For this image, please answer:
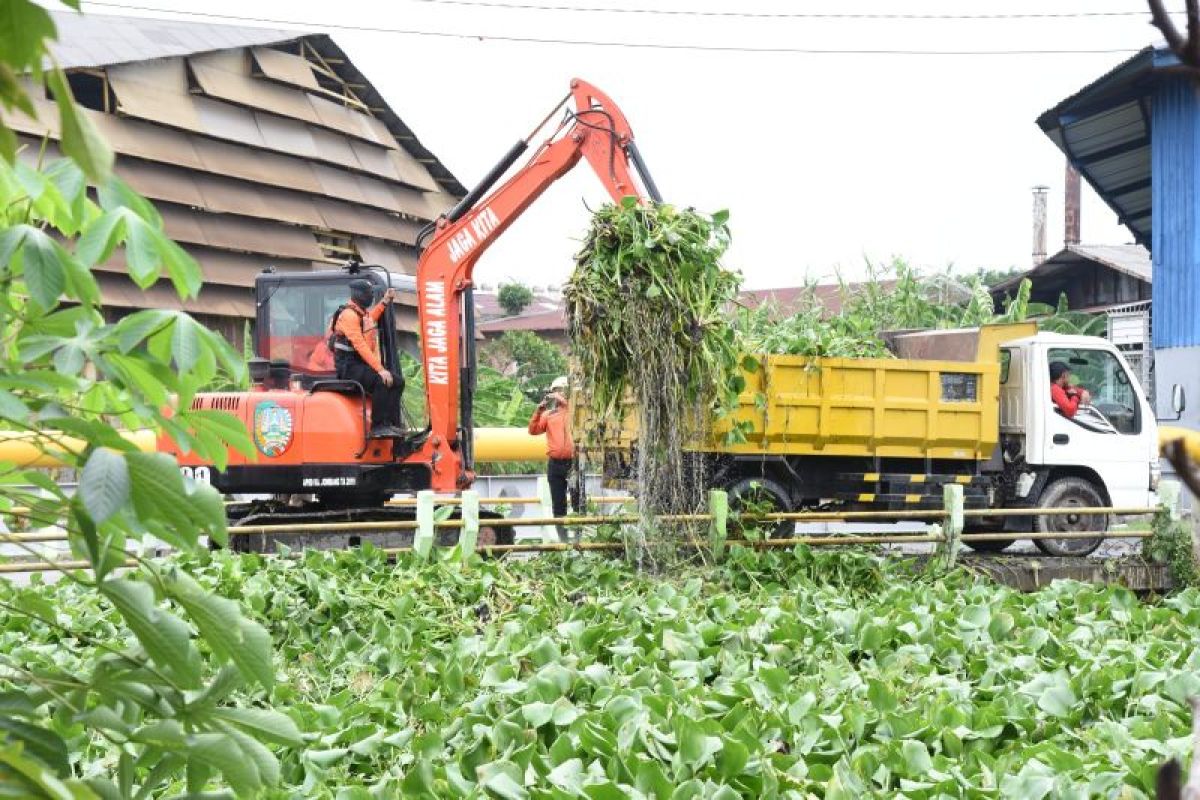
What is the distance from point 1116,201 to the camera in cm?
2331

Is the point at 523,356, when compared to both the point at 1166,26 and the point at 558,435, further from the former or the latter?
the point at 1166,26

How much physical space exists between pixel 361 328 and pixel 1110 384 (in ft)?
Result: 23.7

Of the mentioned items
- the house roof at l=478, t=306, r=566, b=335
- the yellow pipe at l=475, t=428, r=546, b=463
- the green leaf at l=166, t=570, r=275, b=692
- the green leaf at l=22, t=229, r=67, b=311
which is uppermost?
the house roof at l=478, t=306, r=566, b=335

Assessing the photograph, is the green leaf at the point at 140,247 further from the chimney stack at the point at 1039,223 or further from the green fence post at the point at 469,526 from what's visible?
the chimney stack at the point at 1039,223

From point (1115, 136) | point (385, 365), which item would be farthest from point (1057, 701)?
point (1115, 136)

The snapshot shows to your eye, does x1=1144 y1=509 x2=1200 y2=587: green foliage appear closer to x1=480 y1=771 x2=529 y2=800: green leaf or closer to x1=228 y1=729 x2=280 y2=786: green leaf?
x1=480 y1=771 x2=529 y2=800: green leaf

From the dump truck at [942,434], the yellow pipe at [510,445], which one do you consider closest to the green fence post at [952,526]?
the dump truck at [942,434]

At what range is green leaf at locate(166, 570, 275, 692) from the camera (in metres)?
1.83

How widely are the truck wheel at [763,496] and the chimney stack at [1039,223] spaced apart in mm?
30619

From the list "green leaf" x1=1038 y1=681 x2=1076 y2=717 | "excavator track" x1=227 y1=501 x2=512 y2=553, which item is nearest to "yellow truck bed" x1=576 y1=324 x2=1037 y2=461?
"excavator track" x1=227 y1=501 x2=512 y2=553

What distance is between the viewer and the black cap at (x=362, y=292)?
35.8 feet

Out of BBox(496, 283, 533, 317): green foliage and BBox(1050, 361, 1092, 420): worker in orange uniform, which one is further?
BBox(496, 283, 533, 317): green foliage

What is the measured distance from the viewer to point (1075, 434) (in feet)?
42.2

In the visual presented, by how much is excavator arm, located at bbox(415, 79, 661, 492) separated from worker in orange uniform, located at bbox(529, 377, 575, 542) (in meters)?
1.43
